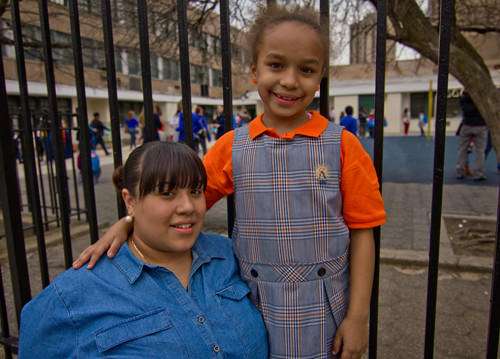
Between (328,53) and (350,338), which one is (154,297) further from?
(328,53)

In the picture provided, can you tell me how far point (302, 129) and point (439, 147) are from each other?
0.41 m

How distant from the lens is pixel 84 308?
1.15 metres

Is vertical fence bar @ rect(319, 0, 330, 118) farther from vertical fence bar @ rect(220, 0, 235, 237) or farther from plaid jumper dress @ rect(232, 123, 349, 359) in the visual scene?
vertical fence bar @ rect(220, 0, 235, 237)

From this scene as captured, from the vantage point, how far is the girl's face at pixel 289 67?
3.93 feet

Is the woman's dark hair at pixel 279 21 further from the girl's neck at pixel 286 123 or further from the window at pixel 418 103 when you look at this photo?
the window at pixel 418 103

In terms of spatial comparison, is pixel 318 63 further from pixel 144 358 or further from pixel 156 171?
pixel 144 358

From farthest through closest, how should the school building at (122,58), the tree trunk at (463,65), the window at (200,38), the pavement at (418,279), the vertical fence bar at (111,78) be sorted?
the window at (200,38) → the school building at (122,58) → the tree trunk at (463,65) → the pavement at (418,279) → the vertical fence bar at (111,78)

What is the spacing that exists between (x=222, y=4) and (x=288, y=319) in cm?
104

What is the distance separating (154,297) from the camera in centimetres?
119

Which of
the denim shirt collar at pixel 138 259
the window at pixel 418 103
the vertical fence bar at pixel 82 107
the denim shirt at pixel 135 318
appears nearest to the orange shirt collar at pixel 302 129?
the denim shirt collar at pixel 138 259

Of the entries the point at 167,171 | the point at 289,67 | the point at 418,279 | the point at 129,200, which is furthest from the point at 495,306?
the point at 418,279

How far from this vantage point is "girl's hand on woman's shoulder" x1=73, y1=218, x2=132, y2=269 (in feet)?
4.09

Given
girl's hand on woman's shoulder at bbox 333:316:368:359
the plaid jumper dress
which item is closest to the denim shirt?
the plaid jumper dress

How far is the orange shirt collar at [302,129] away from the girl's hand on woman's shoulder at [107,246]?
21.0 inches
